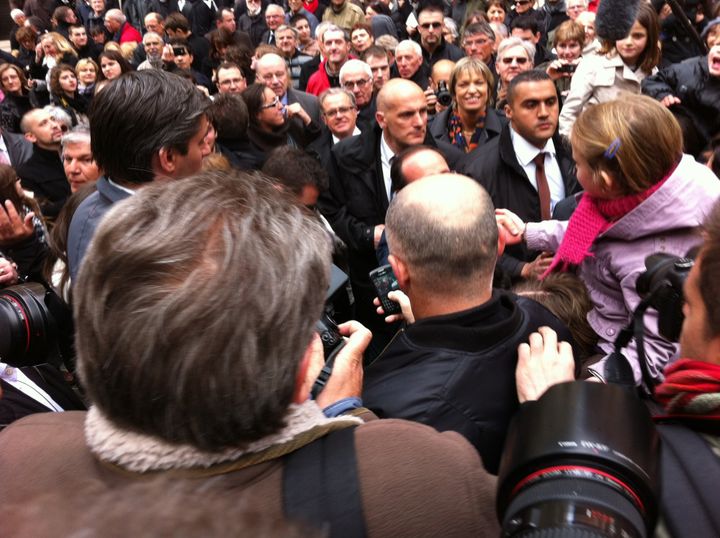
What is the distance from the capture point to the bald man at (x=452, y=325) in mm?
1402

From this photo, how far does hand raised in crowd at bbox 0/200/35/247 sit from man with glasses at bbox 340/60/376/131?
8.42ft

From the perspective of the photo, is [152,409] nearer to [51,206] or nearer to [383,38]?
[51,206]

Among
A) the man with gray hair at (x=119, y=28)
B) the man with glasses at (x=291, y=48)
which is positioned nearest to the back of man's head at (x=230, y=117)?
the man with glasses at (x=291, y=48)

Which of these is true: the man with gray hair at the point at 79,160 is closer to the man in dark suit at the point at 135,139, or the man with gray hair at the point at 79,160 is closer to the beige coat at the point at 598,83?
the man in dark suit at the point at 135,139

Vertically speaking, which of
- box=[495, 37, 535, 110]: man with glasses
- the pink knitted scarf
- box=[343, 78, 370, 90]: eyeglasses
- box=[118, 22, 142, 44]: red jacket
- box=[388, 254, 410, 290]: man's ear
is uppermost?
box=[388, 254, 410, 290]: man's ear

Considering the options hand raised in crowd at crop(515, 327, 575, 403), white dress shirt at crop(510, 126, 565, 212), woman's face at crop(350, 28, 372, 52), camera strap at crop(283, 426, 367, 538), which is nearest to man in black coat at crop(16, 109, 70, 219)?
white dress shirt at crop(510, 126, 565, 212)

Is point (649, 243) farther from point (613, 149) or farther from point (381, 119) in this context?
point (381, 119)

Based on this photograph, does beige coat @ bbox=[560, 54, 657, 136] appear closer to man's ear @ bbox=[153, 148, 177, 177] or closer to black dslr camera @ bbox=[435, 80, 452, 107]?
black dslr camera @ bbox=[435, 80, 452, 107]

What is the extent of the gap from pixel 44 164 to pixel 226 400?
13.9 ft

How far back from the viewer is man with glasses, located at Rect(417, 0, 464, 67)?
250 inches

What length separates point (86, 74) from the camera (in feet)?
21.2

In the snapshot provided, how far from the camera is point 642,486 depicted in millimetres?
756

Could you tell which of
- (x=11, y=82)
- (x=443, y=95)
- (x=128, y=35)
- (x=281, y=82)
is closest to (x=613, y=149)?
(x=443, y=95)

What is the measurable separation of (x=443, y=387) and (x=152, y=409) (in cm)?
71
